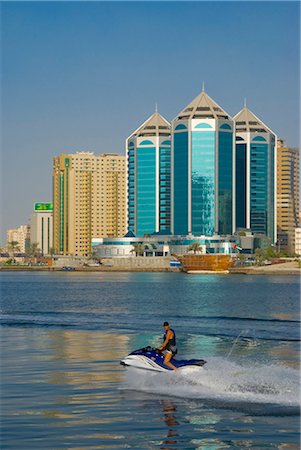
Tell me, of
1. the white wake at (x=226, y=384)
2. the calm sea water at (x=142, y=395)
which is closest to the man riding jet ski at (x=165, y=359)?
the white wake at (x=226, y=384)

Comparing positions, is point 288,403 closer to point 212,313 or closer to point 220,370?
point 220,370

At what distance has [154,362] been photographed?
3319 cm

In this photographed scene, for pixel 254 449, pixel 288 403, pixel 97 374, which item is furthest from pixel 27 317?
pixel 254 449

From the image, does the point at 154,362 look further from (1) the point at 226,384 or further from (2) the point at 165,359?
(1) the point at 226,384

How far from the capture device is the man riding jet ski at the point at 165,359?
3240 cm

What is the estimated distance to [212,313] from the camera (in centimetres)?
8025

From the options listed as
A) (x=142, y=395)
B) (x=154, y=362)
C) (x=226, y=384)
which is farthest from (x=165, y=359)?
(x=226, y=384)

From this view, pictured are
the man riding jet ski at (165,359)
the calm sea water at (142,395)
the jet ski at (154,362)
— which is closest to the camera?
the calm sea water at (142,395)

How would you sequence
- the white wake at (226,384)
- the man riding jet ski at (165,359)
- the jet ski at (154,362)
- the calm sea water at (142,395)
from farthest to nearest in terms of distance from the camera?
the man riding jet ski at (165,359) < the jet ski at (154,362) < the white wake at (226,384) < the calm sea water at (142,395)

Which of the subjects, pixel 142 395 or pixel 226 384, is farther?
pixel 226 384

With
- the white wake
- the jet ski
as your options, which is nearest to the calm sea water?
the white wake

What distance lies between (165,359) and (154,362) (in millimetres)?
630

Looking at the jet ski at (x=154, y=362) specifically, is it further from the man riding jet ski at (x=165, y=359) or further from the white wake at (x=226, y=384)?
the white wake at (x=226, y=384)

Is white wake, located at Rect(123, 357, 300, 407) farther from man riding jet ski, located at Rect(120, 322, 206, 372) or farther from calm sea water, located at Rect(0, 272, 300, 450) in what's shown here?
man riding jet ski, located at Rect(120, 322, 206, 372)
